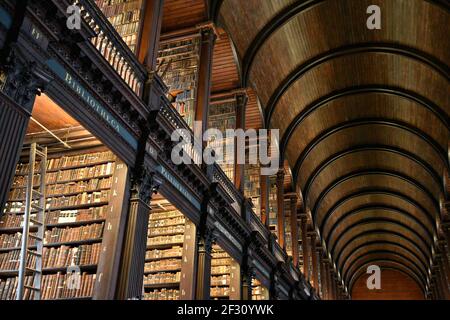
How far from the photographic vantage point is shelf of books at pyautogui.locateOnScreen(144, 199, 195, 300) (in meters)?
8.28

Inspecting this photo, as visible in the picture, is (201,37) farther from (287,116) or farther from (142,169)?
(287,116)

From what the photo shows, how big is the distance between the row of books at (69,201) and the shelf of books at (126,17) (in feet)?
7.51

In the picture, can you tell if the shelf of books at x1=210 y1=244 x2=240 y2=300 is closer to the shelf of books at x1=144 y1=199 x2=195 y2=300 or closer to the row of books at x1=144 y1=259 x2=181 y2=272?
the shelf of books at x1=144 y1=199 x2=195 y2=300

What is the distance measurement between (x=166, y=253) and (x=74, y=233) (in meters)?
2.39

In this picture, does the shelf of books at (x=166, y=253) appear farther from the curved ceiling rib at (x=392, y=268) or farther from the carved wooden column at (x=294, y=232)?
the curved ceiling rib at (x=392, y=268)

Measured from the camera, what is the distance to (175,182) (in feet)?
25.7

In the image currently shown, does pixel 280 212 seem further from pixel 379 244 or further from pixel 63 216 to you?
pixel 379 244

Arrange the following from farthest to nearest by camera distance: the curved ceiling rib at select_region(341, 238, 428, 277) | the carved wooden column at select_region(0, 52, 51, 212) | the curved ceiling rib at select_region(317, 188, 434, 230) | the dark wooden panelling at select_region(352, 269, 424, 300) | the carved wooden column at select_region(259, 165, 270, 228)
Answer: the dark wooden panelling at select_region(352, 269, 424, 300) < the curved ceiling rib at select_region(341, 238, 428, 277) < the curved ceiling rib at select_region(317, 188, 434, 230) < the carved wooden column at select_region(259, 165, 270, 228) < the carved wooden column at select_region(0, 52, 51, 212)

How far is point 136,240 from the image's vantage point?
6.35 m

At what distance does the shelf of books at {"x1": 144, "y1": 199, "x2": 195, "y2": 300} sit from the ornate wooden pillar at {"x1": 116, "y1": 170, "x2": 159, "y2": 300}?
175cm

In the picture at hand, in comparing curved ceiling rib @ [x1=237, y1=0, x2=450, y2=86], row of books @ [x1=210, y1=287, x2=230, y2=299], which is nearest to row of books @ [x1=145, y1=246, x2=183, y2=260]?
row of books @ [x1=210, y1=287, x2=230, y2=299]

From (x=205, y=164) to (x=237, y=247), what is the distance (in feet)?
8.14

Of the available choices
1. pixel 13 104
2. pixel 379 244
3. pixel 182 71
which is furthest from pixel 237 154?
pixel 379 244
